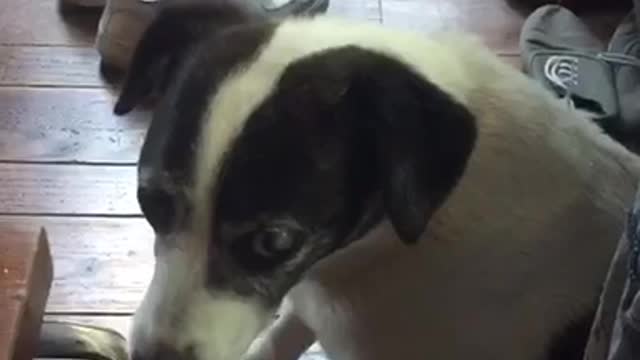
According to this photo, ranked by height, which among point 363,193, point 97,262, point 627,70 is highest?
point 363,193

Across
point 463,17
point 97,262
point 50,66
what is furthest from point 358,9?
point 97,262

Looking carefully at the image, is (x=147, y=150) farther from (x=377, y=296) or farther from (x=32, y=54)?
(x=32, y=54)

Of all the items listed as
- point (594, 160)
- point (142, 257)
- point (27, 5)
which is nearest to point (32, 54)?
point (27, 5)

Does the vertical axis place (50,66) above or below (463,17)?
below

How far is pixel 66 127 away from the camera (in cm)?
213

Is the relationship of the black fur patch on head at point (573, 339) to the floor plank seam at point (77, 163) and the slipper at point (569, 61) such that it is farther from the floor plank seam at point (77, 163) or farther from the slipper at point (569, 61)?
the floor plank seam at point (77, 163)

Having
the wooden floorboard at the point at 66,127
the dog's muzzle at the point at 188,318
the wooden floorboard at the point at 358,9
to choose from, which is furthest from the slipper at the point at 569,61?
the dog's muzzle at the point at 188,318

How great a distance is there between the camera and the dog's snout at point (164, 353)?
1212 millimetres

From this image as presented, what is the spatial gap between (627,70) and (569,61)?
89 mm

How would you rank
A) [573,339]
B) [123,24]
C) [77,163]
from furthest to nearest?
[123,24]
[77,163]
[573,339]

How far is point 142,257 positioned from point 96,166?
0.20m

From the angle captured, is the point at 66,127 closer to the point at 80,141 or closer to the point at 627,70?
the point at 80,141

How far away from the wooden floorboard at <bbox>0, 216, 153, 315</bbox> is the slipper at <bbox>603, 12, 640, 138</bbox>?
701mm

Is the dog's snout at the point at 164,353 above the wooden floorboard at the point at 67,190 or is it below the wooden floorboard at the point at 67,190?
above
